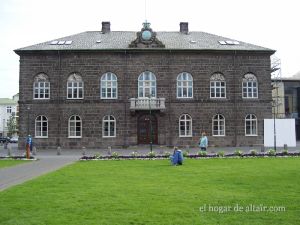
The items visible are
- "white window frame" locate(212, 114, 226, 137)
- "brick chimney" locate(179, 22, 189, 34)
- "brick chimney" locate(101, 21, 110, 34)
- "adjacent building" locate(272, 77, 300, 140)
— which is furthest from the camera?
"adjacent building" locate(272, 77, 300, 140)

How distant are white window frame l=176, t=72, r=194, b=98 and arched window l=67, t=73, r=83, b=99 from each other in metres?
10.0

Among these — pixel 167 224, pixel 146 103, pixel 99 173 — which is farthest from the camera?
pixel 146 103

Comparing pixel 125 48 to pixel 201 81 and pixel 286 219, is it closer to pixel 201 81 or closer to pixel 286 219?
pixel 201 81

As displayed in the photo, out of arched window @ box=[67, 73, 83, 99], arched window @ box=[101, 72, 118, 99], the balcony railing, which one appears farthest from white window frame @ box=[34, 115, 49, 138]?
the balcony railing

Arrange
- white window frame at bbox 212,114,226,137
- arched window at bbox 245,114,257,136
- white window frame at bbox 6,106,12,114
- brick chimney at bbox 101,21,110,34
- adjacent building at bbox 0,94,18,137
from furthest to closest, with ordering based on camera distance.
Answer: white window frame at bbox 6,106,12,114 → adjacent building at bbox 0,94,18,137 → brick chimney at bbox 101,21,110,34 → arched window at bbox 245,114,257,136 → white window frame at bbox 212,114,226,137

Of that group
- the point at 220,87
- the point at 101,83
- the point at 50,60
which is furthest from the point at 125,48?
the point at 220,87

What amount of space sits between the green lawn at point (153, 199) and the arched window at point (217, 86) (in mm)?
24380

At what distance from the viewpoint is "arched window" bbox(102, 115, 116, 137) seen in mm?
39719

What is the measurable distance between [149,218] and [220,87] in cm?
3318

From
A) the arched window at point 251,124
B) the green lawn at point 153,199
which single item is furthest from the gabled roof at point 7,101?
the green lawn at point 153,199

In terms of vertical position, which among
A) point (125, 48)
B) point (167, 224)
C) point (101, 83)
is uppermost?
point (125, 48)

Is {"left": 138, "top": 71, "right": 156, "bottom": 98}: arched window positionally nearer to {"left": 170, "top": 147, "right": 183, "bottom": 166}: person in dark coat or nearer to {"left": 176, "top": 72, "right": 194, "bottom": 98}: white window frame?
{"left": 176, "top": 72, "right": 194, "bottom": 98}: white window frame

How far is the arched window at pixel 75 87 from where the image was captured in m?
40.2

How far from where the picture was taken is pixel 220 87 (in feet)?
134
